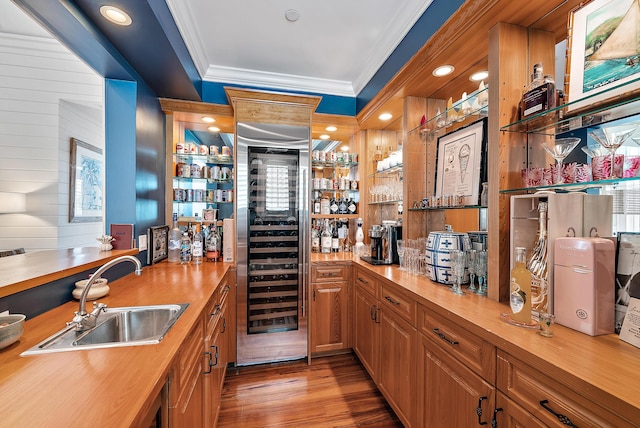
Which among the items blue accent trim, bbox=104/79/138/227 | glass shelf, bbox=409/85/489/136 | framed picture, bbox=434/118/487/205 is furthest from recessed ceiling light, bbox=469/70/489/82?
blue accent trim, bbox=104/79/138/227

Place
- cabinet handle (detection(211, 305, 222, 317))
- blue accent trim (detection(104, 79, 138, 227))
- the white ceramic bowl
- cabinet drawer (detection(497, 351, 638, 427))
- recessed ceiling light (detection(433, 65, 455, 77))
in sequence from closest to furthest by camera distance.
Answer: cabinet drawer (detection(497, 351, 638, 427))
the white ceramic bowl
cabinet handle (detection(211, 305, 222, 317))
recessed ceiling light (detection(433, 65, 455, 77))
blue accent trim (detection(104, 79, 138, 227))

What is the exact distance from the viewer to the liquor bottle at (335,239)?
3076 millimetres

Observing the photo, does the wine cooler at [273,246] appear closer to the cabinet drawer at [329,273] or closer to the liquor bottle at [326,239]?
the cabinet drawer at [329,273]

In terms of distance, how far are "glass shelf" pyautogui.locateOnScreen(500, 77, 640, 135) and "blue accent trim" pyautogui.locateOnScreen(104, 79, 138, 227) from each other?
102 inches

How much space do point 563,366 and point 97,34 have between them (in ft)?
9.01

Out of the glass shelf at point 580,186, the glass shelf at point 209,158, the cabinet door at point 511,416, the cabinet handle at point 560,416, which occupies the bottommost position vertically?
the cabinet door at point 511,416

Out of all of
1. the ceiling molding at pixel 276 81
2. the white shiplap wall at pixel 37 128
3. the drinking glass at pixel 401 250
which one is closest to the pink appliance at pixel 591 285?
the drinking glass at pixel 401 250

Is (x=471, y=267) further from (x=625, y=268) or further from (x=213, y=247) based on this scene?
(x=213, y=247)

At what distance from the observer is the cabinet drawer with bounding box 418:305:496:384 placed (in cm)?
108

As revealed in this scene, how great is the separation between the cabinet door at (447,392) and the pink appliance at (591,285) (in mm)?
438

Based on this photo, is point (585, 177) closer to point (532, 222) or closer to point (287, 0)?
point (532, 222)

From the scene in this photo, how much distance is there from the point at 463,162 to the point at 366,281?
3.98 feet

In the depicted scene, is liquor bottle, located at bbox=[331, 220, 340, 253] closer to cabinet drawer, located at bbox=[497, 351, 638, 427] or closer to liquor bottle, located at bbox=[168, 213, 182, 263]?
liquor bottle, located at bbox=[168, 213, 182, 263]

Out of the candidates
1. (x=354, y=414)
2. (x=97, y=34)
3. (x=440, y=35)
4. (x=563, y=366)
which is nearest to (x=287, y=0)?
(x=440, y=35)
